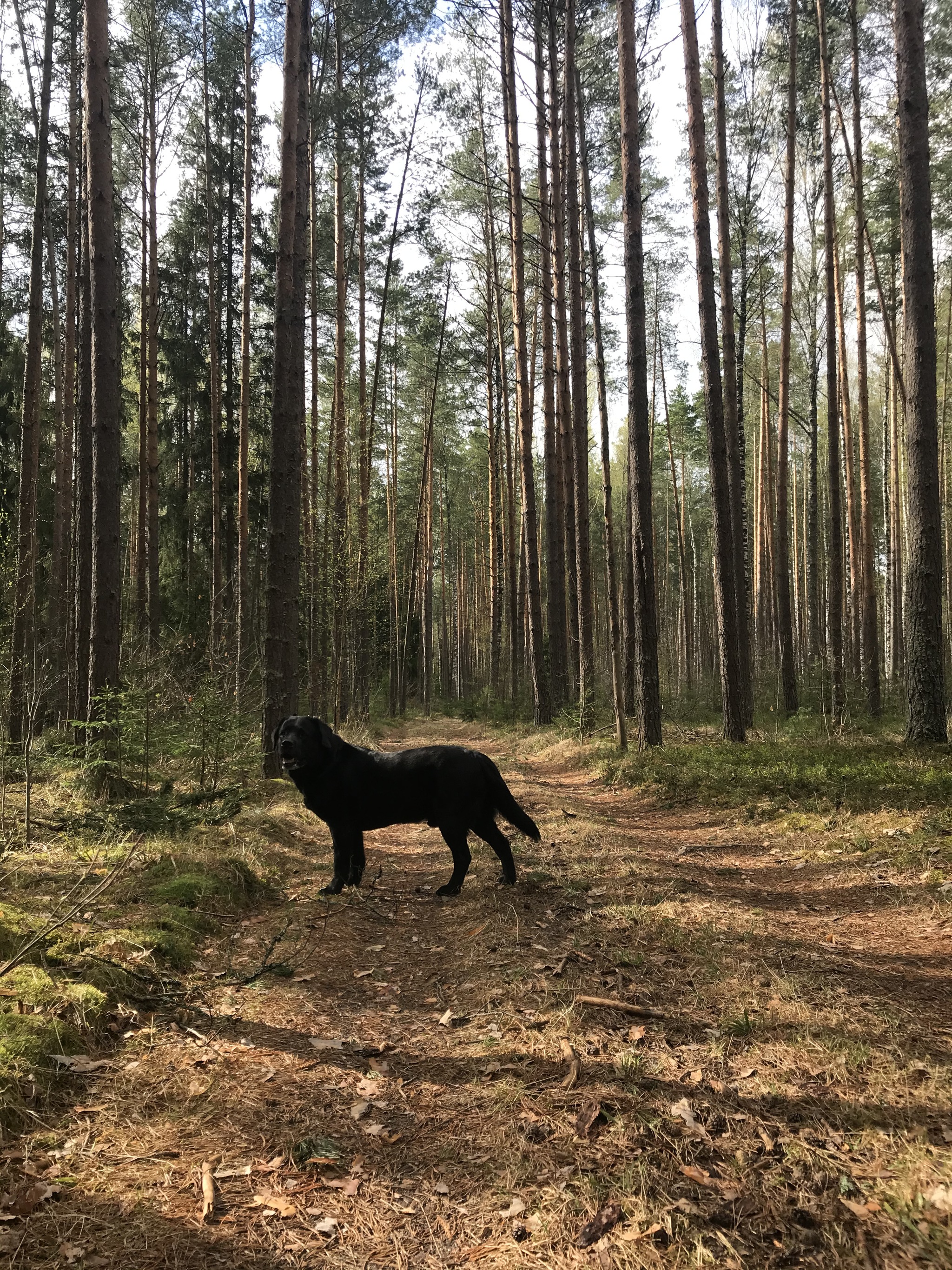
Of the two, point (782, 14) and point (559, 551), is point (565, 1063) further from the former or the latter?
point (782, 14)

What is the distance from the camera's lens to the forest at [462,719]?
6.88ft

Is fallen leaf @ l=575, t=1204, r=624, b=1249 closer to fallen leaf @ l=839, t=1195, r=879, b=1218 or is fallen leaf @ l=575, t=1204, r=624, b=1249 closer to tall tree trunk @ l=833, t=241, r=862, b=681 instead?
fallen leaf @ l=839, t=1195, r=879, b=1218

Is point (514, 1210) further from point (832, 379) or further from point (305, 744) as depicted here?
point (832, 379)

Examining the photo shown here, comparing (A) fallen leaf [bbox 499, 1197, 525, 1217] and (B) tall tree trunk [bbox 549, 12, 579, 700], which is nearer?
(A) fallen leaf [bbox 499, 1197, 525, 1217]

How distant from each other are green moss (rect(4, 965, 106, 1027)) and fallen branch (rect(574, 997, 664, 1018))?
2065 millimetres

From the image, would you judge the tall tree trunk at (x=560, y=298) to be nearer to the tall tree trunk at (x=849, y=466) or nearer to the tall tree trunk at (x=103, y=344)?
the tall tree trunk at (x=849, y=466)

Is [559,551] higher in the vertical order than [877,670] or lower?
higher

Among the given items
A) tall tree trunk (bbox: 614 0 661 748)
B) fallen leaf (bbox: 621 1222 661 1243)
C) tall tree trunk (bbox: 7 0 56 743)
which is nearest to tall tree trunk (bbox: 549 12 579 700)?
tall tree trunk (bbox: 614 0 661 748)

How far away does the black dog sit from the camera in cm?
491

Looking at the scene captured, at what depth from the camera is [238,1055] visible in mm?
2826

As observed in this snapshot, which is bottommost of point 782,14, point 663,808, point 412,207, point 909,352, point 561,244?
point 663,808

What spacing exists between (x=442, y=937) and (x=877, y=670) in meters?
14.3

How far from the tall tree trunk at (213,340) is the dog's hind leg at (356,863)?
11.1m

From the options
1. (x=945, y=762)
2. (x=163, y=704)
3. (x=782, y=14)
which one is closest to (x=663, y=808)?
(x=945, y=762)
